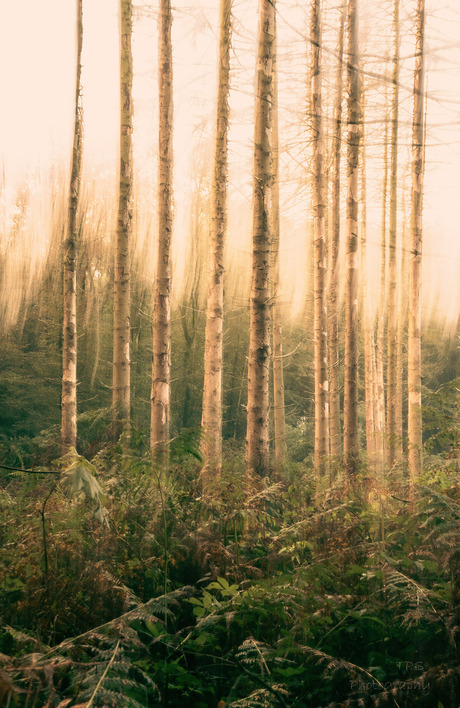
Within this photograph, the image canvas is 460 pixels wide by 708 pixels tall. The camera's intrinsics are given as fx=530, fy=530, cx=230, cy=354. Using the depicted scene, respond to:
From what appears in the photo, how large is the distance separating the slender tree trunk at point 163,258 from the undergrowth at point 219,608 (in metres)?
5.15

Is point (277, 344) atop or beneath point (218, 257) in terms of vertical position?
beneath

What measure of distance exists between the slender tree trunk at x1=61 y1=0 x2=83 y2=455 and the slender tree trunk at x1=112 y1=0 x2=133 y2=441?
1.06m

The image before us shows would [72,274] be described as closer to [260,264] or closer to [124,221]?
[124,221]

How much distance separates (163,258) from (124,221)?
2531mm

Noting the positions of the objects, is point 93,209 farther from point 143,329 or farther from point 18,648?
point 18,648

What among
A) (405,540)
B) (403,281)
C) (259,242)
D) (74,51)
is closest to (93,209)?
(74,51)

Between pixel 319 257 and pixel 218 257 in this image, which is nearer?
→ pixel 218 257

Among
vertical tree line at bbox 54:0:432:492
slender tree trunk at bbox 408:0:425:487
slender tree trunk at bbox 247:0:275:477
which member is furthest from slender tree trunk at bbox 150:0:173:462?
slender tree trunk at bbox 408:0:425:487

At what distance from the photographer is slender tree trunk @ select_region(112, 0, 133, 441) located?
12156mm

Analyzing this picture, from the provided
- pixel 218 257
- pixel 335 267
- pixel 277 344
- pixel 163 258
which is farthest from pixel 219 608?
pixel 335 267

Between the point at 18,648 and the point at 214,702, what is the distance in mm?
1034

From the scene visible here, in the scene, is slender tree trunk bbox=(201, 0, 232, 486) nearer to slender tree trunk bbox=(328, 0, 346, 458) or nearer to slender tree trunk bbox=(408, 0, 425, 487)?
slender tree trunk bbox=(408, 0, 425, 487)

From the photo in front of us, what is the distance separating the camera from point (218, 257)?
33.7 ft

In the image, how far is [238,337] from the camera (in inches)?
1038
